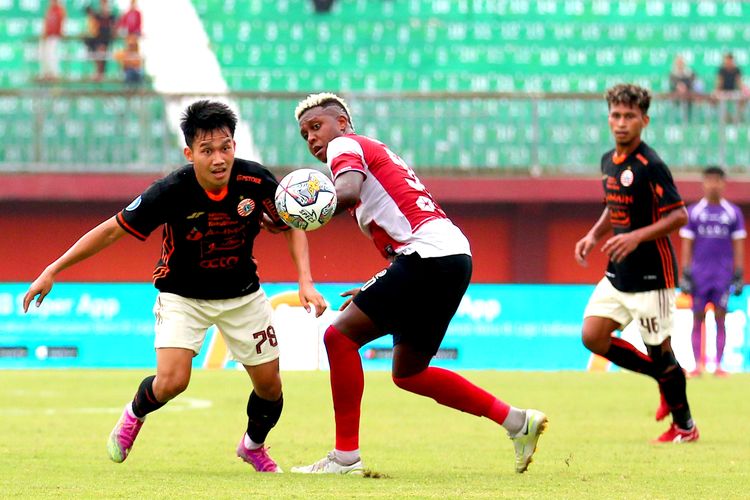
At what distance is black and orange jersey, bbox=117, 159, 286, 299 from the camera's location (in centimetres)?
673

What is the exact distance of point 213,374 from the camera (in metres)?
15.9

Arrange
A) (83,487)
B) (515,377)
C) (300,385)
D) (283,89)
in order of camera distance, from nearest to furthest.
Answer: (83,487), (300,385), (515,377), (283,89)

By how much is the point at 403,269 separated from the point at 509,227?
1353 centimetres

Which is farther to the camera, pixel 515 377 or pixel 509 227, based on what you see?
pixel 509 227

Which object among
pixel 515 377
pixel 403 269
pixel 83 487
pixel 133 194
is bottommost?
pixel 515 377

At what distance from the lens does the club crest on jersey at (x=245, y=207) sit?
22.4 feet

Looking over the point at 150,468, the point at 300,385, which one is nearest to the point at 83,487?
the point at 150,468

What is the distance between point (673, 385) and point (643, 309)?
0.54 metres

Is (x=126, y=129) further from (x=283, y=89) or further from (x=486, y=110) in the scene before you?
(x=486, y=110)

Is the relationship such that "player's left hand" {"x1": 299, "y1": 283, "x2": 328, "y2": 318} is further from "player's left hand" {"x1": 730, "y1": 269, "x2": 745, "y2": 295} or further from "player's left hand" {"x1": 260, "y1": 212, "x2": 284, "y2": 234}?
"player's left hand" {"x1": 730, "y1": 269, "x2": 745, "y2": 295}

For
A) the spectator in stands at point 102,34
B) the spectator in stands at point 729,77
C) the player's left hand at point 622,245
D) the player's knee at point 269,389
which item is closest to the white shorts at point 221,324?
the player's knee at point 269,389

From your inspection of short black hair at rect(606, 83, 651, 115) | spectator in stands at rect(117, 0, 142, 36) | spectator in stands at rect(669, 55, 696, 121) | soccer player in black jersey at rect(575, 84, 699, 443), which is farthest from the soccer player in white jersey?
spectator in stands at rect(117, 0, 142, 36)

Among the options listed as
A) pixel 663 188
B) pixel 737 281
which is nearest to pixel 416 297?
pixel 663 188

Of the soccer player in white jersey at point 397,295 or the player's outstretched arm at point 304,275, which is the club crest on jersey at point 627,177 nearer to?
the soccer player in white jersey at point 397,295
